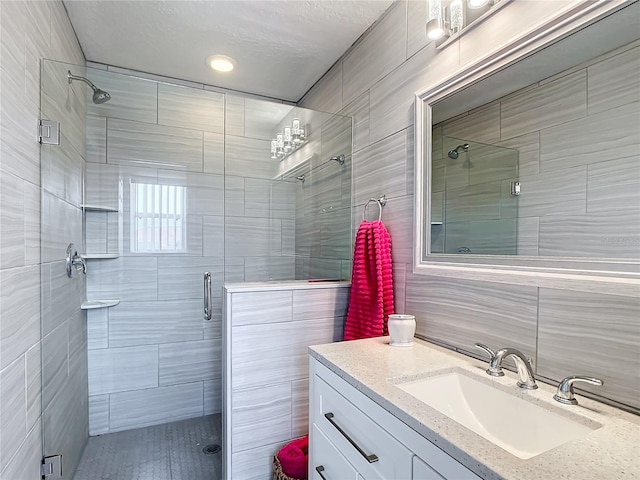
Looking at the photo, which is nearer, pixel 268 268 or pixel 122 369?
pixel 268 268

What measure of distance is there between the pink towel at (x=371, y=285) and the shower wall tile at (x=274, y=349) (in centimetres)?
17

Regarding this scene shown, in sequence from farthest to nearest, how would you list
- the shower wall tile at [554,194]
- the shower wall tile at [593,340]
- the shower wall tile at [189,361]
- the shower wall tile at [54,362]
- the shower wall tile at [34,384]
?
the shower wall tile at [189,361] → the shower wall tile at [54,362] → the shower wall tile at [34,384] → the shower wall tile at [554,194] → the shower wall tile at [593,340]

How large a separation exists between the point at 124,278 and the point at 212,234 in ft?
1.96

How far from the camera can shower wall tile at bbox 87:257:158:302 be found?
2.03 m

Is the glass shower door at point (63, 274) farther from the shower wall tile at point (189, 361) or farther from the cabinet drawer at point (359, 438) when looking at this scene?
the cabinet drawer at point (359, 438)

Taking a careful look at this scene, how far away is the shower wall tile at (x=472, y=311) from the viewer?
1027 millimetres

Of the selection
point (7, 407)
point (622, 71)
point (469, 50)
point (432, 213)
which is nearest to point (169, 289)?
point (7, 407)

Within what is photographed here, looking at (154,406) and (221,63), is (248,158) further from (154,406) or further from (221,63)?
(154,406)

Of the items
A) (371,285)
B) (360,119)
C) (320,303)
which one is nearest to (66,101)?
(360,119)

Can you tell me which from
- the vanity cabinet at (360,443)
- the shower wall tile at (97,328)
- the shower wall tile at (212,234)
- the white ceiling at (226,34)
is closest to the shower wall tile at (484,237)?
the vanity cabinet at (360,443)

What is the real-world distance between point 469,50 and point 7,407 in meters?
1.97

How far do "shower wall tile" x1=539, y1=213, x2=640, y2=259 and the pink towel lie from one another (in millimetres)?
681

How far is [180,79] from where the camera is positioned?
7.84ft

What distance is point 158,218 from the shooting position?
2.08 metres
